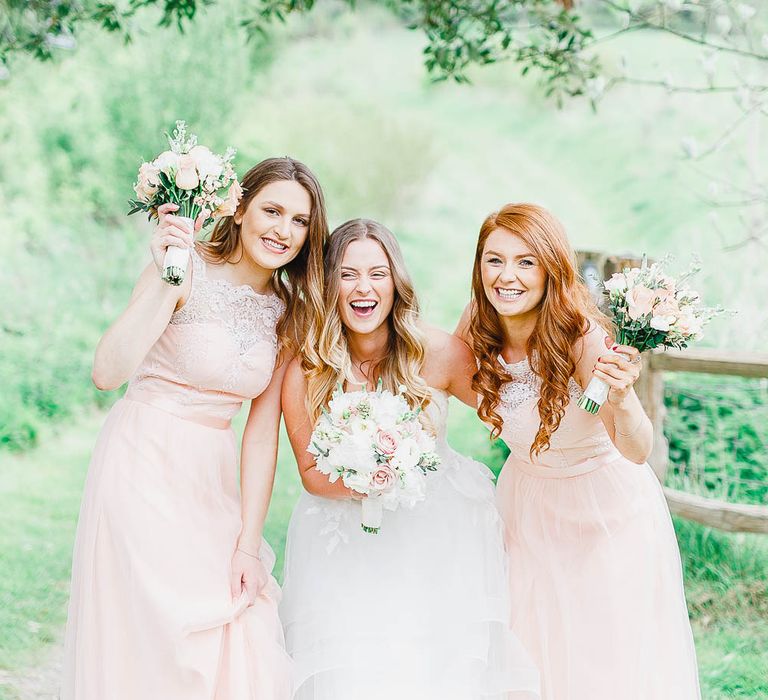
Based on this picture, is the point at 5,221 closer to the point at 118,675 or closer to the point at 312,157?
the point at 312,157

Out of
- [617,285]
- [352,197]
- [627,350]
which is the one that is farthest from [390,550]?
[352,197]

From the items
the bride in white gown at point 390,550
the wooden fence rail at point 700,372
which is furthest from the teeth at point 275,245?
the wooden fence rail at point 700,372

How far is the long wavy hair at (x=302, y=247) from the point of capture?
3609 mm

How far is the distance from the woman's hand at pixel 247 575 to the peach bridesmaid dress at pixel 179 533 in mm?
32

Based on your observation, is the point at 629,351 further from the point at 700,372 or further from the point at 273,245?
the point at 700,372

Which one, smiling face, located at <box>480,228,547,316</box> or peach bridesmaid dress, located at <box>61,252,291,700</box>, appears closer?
peach bridesmaid dress, located at <box>61,252,291,700</box>

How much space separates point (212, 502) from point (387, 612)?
804 millimetres

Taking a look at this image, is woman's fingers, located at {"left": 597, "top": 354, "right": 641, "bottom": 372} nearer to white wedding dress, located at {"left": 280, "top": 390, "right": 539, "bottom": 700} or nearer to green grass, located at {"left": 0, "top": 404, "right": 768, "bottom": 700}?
white wedding dress, located at {"left": 280, "top": 390, "right": 539, "bottom": 700}

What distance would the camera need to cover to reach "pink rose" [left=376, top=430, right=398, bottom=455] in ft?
10.3

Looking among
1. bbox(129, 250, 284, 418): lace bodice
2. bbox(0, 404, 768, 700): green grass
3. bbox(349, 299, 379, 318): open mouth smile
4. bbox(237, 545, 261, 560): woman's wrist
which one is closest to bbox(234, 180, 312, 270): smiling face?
bbox(129, 250, 284, 418): lace bodice

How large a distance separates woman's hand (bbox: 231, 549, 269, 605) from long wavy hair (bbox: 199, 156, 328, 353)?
2.85 feet

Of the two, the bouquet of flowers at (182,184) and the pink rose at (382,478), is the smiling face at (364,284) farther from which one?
the pink rose at (382,478)

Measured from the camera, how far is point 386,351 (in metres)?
3.91

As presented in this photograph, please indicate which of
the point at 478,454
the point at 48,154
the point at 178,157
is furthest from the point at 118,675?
the point at 48,154
